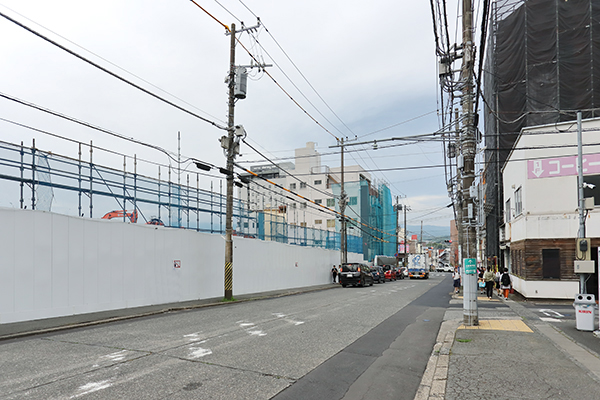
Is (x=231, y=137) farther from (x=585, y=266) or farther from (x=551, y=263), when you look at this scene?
(x=551, y=263)

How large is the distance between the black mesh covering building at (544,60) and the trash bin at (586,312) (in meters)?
15.9

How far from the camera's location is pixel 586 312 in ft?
36.2

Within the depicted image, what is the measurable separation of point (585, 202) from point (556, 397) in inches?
431

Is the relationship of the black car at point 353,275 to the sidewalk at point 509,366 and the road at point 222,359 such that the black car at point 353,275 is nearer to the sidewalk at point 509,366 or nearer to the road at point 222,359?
the road at point 222,359

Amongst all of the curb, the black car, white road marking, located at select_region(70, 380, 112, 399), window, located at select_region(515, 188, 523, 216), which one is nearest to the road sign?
the curb

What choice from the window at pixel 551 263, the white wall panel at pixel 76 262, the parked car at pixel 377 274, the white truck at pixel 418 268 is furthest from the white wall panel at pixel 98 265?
the white truck at pixel 418 268

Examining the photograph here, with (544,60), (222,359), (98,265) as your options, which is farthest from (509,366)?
(544,60)

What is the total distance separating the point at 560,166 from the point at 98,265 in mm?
21276

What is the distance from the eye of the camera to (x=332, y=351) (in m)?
8.70

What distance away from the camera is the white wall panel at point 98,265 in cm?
1239

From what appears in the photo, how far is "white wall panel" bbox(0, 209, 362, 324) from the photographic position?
12391 millimetres

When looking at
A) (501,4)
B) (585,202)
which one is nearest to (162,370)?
(585,202)

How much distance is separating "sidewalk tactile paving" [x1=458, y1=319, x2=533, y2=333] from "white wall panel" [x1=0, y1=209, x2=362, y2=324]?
11.9 meters

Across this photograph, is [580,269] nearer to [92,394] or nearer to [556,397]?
[556,397]
